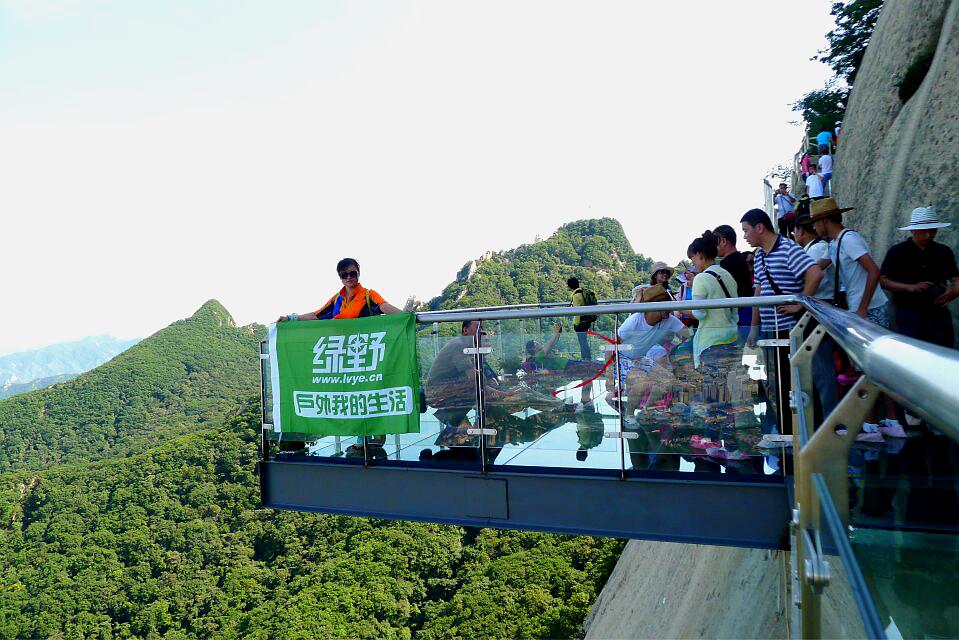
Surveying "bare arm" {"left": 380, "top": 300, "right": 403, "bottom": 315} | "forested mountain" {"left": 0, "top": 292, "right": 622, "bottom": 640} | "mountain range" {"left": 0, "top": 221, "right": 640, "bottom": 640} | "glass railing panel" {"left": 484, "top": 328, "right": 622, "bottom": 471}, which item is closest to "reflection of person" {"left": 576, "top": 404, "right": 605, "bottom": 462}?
"glass railing panel" {"left": 484, "top": 328, "right": 622, "bottom": 471}

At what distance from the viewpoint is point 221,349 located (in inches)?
4360

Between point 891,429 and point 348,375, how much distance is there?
4070 millimetres

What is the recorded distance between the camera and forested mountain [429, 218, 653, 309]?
226 feet

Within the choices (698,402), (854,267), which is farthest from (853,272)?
(698,402)

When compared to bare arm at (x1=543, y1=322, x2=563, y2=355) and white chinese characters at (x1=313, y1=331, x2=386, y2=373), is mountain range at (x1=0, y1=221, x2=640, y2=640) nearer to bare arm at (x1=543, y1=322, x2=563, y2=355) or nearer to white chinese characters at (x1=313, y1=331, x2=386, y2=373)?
white chinese characters at (x1=313, y1=331, x2=386, y2=373)

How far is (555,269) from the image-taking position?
79.1 metres

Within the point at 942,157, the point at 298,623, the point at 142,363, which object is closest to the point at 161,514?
the point at 298,623

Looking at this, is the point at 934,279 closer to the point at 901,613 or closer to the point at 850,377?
the point at 850,377

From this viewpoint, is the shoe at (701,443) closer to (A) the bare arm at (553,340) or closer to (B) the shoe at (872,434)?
(A) the bare arm at (553,340)

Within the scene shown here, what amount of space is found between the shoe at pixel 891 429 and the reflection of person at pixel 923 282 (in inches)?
66.7

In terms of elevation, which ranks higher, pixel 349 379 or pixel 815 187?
pixel 815 187

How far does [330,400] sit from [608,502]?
2.53m

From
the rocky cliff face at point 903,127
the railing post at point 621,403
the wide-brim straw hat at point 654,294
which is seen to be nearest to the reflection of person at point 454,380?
the railing post at point 621,403

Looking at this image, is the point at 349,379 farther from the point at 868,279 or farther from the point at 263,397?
the point at 868,279
